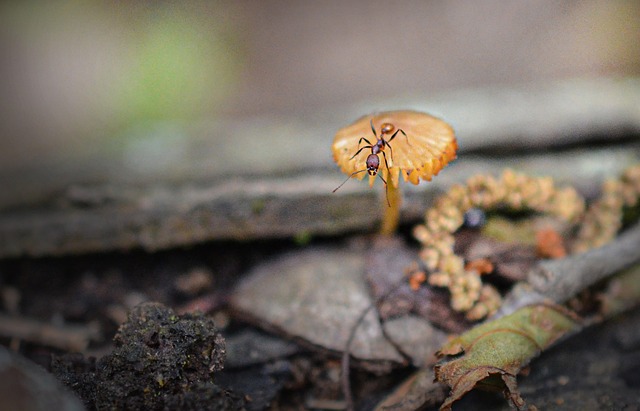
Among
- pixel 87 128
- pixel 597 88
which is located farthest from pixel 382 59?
pixel 87 128

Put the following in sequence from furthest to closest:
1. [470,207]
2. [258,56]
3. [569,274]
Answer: [258,56] < [470,207] < [569,274]

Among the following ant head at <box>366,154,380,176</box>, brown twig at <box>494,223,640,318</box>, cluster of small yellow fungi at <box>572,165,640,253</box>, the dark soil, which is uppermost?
ant head at <box>366,154,380,176</box>

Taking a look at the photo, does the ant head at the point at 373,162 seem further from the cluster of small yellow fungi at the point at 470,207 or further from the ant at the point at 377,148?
the cluster of small yellow fungi at the point at 470,207

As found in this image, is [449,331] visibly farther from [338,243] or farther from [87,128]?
[87,128]

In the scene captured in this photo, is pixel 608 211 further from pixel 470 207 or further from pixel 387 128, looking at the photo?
pixel 387 128

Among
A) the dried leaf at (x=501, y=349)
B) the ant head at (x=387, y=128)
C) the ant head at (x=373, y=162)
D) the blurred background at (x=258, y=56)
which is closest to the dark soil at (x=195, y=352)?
the dried leaf at (x=501, y=349)

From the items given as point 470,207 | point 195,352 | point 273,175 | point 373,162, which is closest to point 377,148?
point 373,162

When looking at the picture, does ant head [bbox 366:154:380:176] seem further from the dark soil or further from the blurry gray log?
the dark soil

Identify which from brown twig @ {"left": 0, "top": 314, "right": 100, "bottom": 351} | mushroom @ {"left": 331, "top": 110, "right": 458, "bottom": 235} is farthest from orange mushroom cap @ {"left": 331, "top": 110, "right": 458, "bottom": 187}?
brown twig @ {"left": 0, "top": 314, "right": 100, "bottom": 351}
